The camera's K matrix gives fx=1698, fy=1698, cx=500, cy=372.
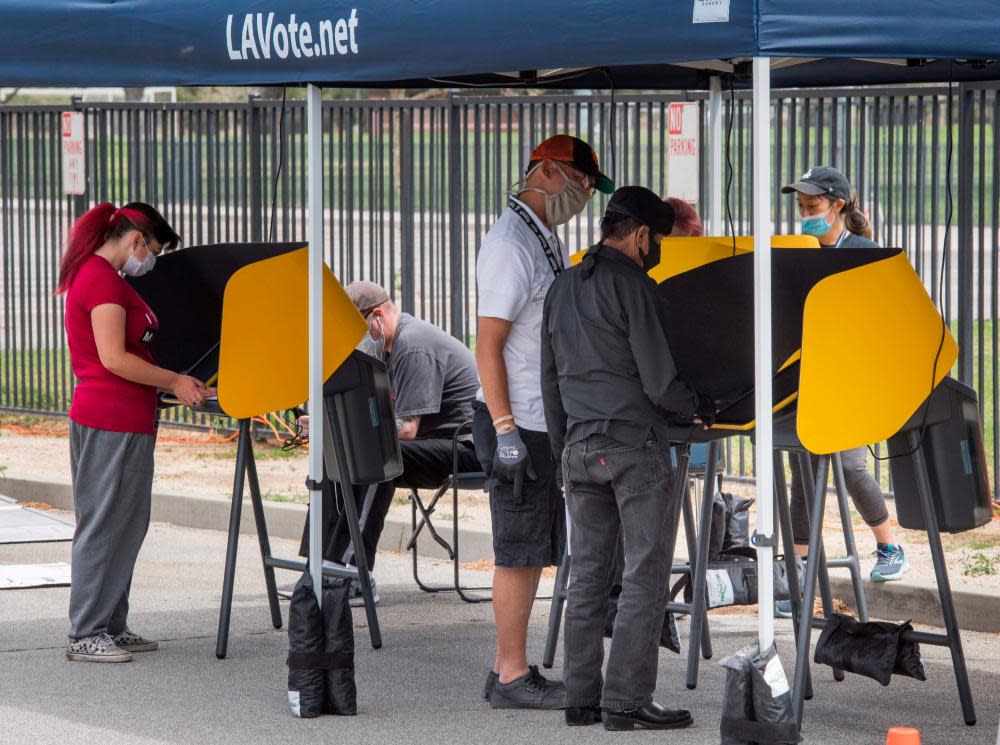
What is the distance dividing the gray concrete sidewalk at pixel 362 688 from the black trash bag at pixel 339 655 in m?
0.07

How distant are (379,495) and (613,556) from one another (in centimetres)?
219

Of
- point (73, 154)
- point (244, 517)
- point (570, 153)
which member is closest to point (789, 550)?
point (570, 153)

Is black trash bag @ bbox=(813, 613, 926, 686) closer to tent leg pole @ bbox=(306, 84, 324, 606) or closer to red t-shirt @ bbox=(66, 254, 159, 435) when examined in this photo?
tent leg pole @ bbox=(306, 84, 324, 606)

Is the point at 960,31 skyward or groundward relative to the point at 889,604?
skyward

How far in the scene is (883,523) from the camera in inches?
296

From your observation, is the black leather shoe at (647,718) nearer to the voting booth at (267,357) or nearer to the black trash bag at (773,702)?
the black trash bag at (773,702)

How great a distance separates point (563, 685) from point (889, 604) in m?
2.12

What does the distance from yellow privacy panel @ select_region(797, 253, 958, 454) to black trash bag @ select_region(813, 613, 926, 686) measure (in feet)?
2.34

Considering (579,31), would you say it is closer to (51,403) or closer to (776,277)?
(776,277)

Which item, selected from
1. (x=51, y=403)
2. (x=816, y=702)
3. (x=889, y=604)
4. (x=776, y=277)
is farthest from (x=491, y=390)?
(x=51, y=403)

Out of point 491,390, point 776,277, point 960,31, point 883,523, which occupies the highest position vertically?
point 960,31

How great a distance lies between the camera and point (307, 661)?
5.82 metres

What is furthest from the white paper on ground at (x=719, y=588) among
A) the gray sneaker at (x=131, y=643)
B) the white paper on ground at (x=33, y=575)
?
the white paper on ground at (x=33, y=575)

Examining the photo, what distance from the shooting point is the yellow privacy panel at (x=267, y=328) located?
6539 millimetres
